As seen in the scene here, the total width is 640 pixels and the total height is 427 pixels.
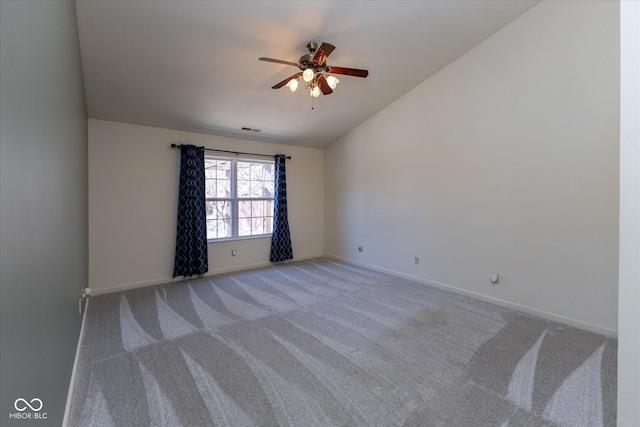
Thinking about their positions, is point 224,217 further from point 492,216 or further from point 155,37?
point 492,216

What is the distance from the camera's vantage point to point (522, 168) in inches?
119

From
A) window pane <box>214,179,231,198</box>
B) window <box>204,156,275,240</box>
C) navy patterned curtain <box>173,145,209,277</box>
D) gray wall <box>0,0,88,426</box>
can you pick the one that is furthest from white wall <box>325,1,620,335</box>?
gray wall <box>0,0,88,426</box>

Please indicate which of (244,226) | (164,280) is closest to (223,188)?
(244,226)

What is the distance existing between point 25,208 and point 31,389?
0.64m

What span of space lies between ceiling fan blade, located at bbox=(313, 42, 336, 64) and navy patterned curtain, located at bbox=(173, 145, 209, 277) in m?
2.63

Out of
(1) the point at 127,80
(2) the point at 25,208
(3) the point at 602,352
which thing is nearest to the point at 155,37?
(1) the point at 127,80

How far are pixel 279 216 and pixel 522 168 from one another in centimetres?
385

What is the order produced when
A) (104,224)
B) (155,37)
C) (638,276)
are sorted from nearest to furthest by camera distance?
(638,276)
(155,37)
(104,224)

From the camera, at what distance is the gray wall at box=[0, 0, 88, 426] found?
0.72 metres

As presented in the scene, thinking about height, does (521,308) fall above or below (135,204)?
below

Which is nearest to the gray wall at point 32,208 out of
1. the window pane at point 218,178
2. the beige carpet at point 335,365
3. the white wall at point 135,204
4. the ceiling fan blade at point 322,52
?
the beige carpet at point 335,365

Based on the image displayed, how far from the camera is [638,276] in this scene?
703 mm

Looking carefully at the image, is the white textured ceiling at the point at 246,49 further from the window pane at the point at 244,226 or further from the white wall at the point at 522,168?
the window pane at the point at 244,226

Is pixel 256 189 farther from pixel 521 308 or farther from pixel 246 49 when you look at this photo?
pixel 521 308
